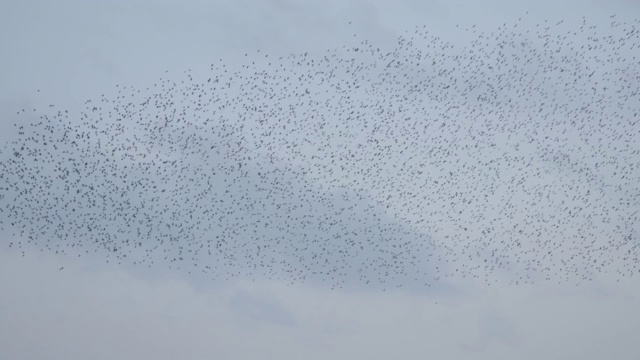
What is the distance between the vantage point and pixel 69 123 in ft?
143

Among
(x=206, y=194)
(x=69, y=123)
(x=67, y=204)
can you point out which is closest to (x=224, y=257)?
(x=206, y=194)

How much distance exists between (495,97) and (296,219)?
15.3 metres

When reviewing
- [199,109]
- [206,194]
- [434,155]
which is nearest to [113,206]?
[206,194]

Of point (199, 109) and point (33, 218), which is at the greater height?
point (199, 109)

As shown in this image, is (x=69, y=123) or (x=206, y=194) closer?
(x=69, y=123)

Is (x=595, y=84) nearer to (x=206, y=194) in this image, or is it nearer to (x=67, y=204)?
(x=206, y=194)

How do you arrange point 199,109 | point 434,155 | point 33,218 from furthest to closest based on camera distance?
point 33,218 < point 434,155 < point 199,109

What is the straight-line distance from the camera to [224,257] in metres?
51.2

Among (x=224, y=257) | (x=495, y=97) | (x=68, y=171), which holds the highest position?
(x=495, y=97)

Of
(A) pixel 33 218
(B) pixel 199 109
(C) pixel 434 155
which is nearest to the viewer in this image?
(B) pixel 199 109

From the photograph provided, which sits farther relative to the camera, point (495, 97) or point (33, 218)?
point (33, 218)

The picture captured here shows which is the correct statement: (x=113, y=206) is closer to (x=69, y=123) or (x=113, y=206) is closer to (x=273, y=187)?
(x=69, y=123)

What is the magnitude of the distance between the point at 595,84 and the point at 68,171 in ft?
106

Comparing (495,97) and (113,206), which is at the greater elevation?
(495,97)
